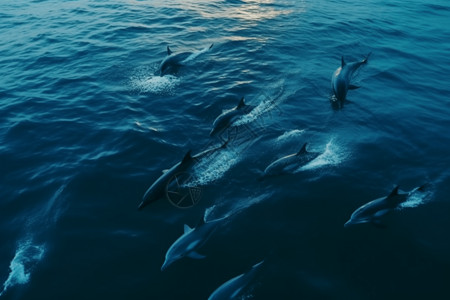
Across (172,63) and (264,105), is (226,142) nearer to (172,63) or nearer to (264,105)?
(264,105)

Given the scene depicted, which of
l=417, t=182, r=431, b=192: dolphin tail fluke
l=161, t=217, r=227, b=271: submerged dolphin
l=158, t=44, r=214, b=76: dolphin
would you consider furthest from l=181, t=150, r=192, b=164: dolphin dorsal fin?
l=158, t=44, r=214, b=76: dolphin

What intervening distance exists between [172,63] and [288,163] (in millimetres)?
14682

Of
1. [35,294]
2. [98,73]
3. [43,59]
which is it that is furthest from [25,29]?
[35,294]

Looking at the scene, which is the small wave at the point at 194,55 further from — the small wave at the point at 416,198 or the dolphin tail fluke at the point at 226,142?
the small wave at the point at 416,198

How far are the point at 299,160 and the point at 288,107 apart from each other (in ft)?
21.5

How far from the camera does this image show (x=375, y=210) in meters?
12.6

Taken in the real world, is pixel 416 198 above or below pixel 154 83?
below

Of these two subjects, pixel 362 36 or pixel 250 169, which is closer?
pixel 250 169

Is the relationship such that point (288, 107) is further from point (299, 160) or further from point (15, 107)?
point (15, 107)

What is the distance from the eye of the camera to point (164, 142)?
17.8 meters

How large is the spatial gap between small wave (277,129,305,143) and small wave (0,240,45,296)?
12.9 metres

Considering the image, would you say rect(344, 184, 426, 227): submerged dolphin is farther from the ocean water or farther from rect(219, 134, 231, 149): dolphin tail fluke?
rect(219, 134, 231, 149): dolphin tail fluke

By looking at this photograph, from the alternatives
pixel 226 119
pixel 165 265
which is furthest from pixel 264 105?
pixel 165 265

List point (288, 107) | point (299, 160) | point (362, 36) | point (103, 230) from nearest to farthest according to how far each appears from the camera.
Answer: point (103, 230), point (299, 160), point (288, 107), point (362, 36)
